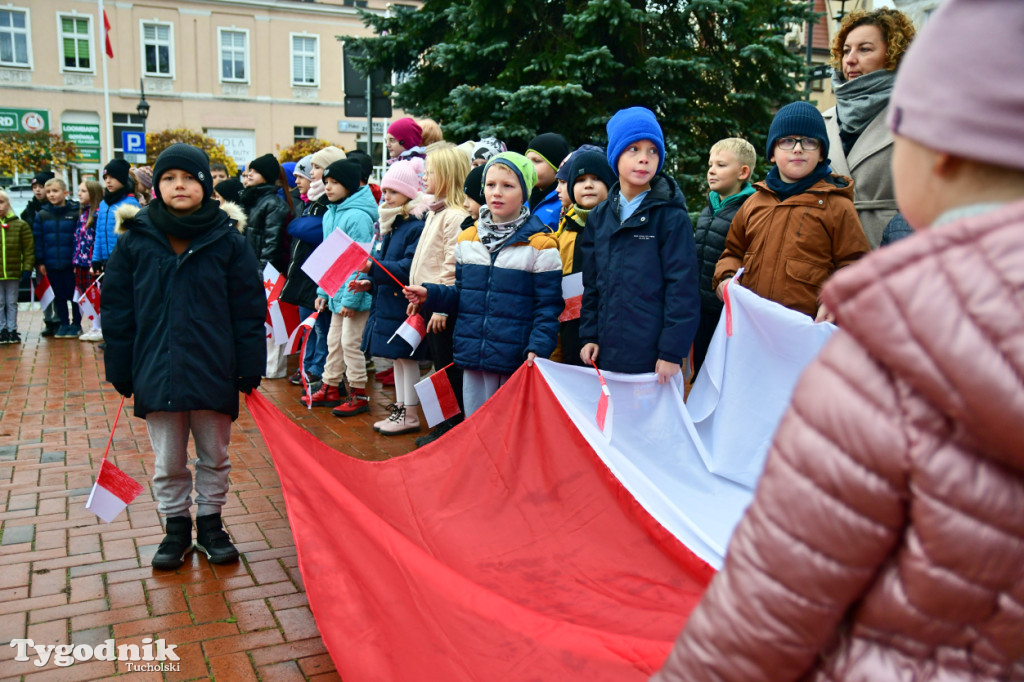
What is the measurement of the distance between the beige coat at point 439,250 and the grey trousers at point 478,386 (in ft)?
2.95

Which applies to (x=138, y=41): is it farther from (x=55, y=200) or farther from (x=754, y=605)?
(x=754, y=605)

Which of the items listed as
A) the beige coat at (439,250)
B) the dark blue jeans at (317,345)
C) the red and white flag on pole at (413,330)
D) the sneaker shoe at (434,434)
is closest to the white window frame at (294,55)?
the dark blue jeans at (317,345)

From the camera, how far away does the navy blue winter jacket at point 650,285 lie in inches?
174

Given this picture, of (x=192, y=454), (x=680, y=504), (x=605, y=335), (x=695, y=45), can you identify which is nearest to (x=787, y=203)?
(x=605, y=335)

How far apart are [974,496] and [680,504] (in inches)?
111

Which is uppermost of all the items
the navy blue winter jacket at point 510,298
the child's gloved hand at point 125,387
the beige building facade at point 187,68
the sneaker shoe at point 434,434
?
the beige building facade at point 187,68

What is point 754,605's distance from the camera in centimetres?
124

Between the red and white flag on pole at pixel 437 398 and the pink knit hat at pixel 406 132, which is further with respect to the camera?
the pink knit hat at pixel 406 132

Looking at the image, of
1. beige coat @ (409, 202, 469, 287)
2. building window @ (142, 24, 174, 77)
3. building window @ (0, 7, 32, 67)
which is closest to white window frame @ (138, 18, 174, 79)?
building window @ (142, 24, 174, 77)

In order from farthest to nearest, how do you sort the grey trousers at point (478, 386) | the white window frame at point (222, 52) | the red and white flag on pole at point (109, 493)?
the white window frame at point (222, 52)
the grey trousers at point (478, 386)
the red and white flag on pole at point (109, 493)

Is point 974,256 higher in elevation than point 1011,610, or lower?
higher

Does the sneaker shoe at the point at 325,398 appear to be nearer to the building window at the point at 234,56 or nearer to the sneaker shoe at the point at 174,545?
the sneaker shoe at the point at 174,545

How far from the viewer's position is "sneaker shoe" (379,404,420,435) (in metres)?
6.55

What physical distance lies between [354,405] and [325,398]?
470mm
